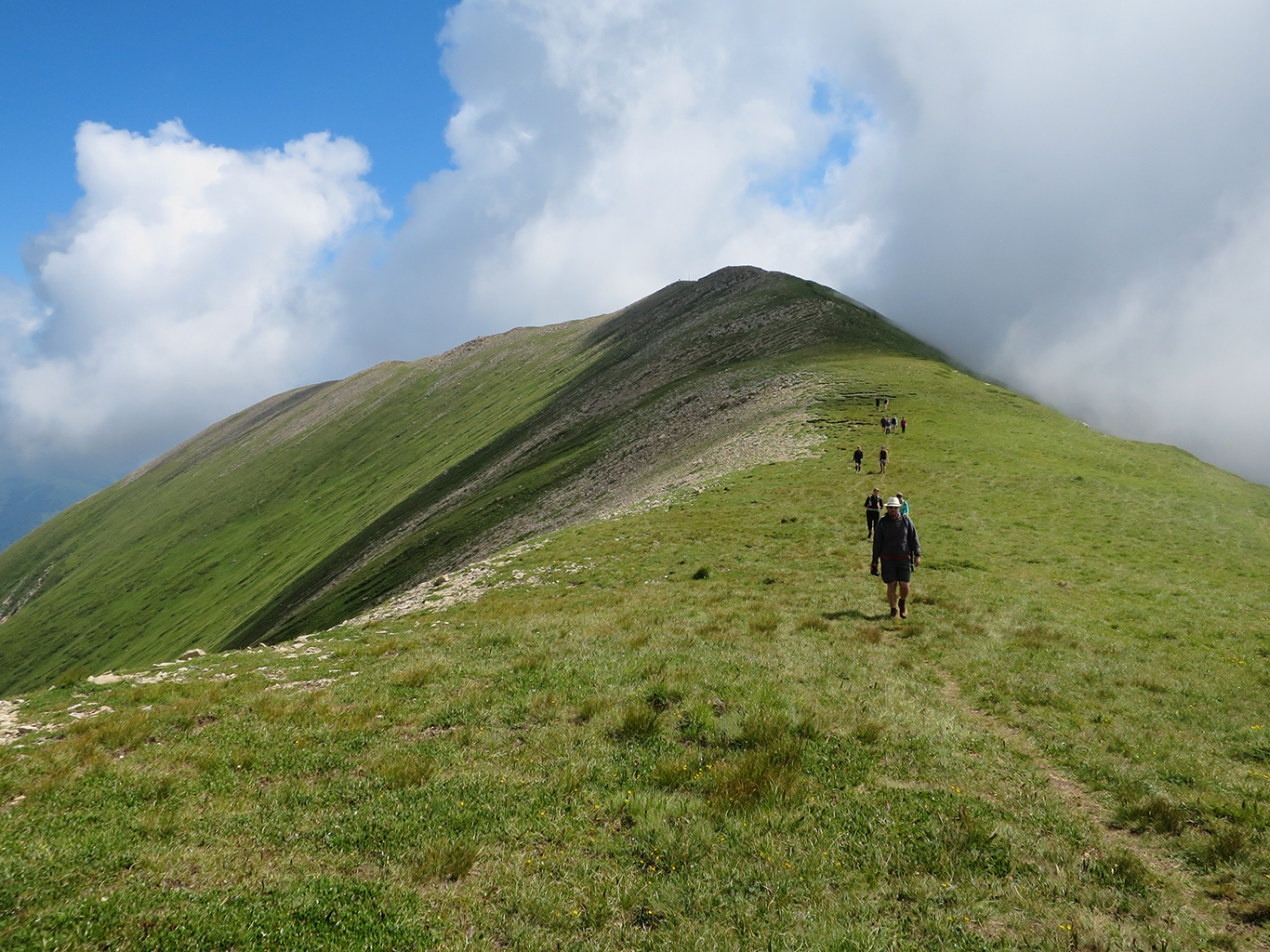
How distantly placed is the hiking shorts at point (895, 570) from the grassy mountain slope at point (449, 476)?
30352 millimetres

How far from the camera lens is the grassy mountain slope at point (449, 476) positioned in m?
64.9

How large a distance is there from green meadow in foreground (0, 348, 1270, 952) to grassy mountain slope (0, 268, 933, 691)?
32731 millimetres

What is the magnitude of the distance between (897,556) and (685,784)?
38.3 ft

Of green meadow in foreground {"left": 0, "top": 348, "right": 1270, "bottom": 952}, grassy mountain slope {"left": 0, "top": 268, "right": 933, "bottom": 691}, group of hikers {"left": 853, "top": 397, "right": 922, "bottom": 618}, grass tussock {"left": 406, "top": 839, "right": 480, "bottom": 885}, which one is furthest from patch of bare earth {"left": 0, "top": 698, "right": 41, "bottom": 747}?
grassy mountain slope {"left": 0, "top": 268, "right": 933, "bottom": 691}

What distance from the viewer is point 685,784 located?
29.7 feet

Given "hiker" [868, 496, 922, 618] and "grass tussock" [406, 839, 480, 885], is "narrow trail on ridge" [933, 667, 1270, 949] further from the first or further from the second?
"grass tussock" [406, 839, 480, 885]

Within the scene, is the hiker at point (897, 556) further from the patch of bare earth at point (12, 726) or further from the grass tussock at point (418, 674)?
the patch of bare earth at point (12, 726)

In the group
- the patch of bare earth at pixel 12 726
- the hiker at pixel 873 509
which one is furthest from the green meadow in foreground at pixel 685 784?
the hiker at pixel 873 509

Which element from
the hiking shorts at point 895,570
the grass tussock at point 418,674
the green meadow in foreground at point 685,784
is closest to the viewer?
the green meadow in foreground at point 685,784

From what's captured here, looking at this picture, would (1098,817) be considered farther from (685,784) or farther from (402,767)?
(402,767)

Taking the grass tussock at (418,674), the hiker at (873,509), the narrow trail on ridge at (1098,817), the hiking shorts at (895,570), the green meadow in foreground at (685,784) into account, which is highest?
the hiker at (873,509)

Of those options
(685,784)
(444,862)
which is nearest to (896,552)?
(685,784)

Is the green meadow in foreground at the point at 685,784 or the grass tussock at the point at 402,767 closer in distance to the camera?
the green meadow in foreground at the point at 685,784

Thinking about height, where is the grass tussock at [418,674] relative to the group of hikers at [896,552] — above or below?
below
